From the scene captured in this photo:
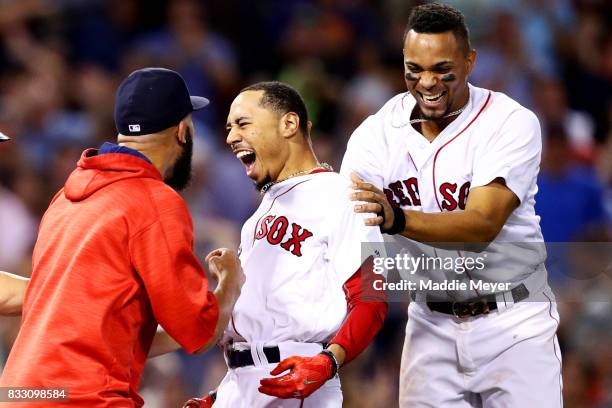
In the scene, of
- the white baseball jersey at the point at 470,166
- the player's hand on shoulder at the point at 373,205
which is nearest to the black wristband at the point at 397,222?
the player's hand on shoulder at the point at 373,205

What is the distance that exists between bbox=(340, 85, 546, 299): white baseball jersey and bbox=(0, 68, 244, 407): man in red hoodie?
0.96 m

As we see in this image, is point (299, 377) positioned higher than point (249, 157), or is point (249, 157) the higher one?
point (249, 157)

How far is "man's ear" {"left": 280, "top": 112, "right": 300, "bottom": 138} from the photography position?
13.5 feet

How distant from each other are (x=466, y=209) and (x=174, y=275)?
3.69ft

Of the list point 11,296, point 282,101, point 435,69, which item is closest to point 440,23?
point 435,69

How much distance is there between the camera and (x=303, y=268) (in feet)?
12.9

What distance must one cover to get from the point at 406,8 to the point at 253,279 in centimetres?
527

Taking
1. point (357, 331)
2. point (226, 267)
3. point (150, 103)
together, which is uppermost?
point (150, 103)

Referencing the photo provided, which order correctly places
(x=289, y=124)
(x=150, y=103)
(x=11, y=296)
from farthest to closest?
(x=289, y=124), (x=11, y=296), (x=150, y=103)

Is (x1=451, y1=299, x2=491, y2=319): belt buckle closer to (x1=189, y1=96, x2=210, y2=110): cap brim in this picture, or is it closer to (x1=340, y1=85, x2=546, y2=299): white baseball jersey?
(x1=340, y1=85, x2=546, y2=299): white baseball jersey

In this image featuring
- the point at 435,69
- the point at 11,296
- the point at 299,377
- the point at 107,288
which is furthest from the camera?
the point at 435,69

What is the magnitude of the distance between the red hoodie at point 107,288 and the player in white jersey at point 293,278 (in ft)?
1.37

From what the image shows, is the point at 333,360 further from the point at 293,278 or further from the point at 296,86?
the point at 296,86

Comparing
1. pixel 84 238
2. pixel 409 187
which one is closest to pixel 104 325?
pixel 84 238
